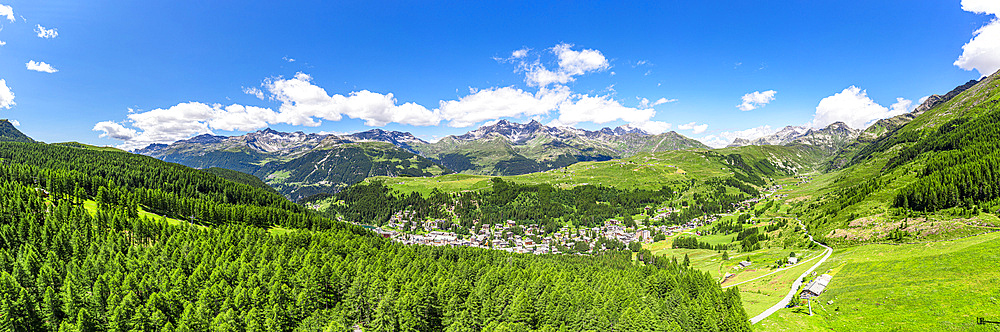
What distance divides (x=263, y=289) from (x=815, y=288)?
117 m

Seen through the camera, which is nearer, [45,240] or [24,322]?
[24,322]

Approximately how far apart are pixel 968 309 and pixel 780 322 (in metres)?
23.9

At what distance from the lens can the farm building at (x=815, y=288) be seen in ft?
244

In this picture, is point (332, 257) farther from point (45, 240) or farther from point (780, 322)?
point (780, 322)

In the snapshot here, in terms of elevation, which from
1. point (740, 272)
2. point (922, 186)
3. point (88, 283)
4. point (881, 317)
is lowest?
point (740, 272)

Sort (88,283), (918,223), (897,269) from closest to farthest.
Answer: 1. (88,283)
2. (897,269)
3. (918,223)

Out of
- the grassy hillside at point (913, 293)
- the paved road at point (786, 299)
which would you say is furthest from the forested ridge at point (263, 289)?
the grassy hillside at point (913, 293)

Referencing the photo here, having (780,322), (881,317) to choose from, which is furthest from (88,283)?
(881,317)

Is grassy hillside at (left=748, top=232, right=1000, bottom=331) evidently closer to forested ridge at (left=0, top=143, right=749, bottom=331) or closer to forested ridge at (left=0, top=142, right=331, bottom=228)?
forested ridge at (left=0, top=143, right=749, bottom=331)

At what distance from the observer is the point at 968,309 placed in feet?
172

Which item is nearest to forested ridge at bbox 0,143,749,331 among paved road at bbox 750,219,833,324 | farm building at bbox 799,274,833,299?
paved road at bbox 750,219,833,324

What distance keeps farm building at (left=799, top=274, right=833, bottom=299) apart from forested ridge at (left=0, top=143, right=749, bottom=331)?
1546cm

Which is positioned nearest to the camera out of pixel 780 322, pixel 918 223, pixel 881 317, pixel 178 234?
pixel 881 317

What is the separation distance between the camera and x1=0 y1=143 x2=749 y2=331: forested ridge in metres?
55.0
